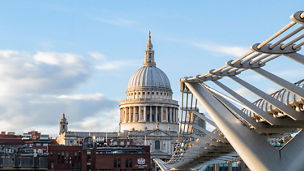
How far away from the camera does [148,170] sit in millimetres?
101875

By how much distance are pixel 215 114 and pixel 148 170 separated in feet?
233

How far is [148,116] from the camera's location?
171 metres

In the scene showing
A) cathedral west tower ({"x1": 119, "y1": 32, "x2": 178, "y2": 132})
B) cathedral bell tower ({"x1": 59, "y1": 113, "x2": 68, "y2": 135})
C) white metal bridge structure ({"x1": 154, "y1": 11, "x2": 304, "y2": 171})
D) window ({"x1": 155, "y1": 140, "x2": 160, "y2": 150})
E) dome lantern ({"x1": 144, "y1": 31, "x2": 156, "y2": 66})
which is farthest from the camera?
dome lantern ({"x1": 144, "y1": 31, "x2": 156, "y2": 66})

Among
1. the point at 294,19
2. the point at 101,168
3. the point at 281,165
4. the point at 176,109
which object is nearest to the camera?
the point at 294,19

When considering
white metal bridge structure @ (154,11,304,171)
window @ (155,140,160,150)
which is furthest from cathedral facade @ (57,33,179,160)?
white metal bridge structure @ (154,11,304,171)

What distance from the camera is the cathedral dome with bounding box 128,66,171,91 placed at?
17712 centimetres

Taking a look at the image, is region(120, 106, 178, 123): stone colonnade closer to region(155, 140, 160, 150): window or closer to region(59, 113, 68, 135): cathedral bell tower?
region(155, 140, 160, 150): window

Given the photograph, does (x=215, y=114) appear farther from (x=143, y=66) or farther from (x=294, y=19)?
(x=143, y=66)

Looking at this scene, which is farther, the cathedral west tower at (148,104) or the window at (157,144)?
the cathedral west tower at (148,104)

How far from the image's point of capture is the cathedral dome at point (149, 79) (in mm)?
177125

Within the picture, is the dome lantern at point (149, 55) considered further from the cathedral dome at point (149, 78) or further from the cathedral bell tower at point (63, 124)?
the cathedral bell tower at point (63, 124)

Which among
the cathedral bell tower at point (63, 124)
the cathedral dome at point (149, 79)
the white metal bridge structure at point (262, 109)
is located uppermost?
the cathedral dome at point (149, 79)

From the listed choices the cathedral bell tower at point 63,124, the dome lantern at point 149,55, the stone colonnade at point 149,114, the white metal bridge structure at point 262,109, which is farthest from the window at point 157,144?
the white metal bridge structure at point 262,109

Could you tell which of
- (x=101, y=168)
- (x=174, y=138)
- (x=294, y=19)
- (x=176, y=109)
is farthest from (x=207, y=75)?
(x=176, y=109)
